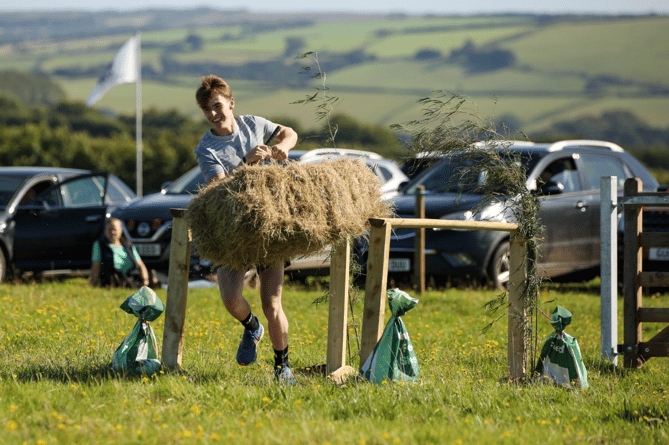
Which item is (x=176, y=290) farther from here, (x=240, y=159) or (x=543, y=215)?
(x=543, y=215)

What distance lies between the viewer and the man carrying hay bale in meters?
4.71

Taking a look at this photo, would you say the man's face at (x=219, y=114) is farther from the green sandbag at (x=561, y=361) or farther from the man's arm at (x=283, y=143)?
the green sandbag at (x=561, y=361)

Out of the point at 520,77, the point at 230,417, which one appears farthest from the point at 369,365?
the point at 520,77

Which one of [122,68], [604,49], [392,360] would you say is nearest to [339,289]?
[392,360]

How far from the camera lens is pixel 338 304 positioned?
191 inches

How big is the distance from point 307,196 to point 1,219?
24.8ft

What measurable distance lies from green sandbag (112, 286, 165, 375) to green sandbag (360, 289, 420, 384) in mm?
1308

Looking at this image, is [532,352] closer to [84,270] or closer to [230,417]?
[230,417]

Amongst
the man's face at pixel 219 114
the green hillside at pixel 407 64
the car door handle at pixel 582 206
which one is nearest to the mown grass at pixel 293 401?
the man's face at pixel 219 114

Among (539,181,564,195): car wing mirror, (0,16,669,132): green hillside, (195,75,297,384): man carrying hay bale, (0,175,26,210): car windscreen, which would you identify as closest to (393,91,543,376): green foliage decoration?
(195,75,297,384): man carrying hay bale

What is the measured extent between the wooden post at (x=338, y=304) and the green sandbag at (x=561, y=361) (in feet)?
4.31

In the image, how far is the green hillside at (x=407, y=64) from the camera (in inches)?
3346

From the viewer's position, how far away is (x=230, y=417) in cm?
396

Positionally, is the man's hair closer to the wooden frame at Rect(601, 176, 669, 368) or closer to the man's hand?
the man's hand
